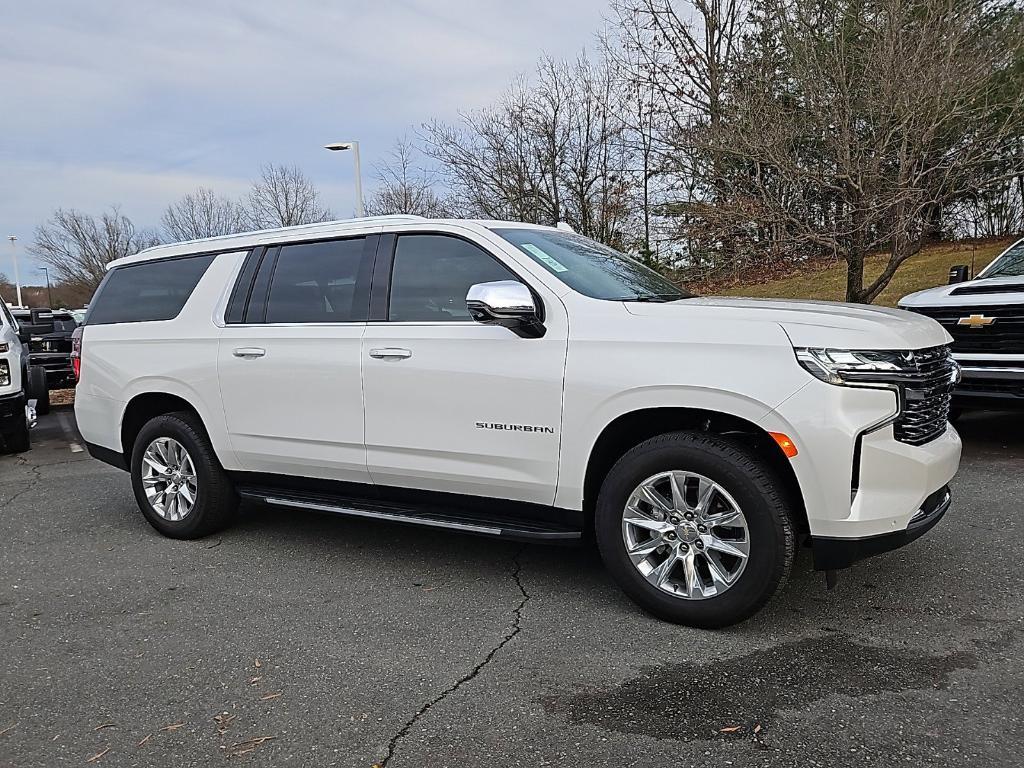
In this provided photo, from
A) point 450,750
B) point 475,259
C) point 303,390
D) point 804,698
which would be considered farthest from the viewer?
point 303,390

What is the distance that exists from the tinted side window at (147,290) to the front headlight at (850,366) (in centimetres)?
373

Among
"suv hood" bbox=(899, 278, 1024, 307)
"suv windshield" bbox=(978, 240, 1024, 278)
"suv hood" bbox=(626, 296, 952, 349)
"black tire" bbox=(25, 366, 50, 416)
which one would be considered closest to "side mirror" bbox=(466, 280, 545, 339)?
"suv hood" bbox=(626, 296, 952, 349)

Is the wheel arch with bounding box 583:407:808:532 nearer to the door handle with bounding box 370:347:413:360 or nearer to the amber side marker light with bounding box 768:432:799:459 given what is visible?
the amber side marker light with bounding box 768:432:799:459

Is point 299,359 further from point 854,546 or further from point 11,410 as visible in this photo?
point 11,410

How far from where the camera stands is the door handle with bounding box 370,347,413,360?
4125 mm

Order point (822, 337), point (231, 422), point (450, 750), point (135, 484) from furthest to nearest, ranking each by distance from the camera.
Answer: point (135, 484) → point (231, 422) → point (822, 337) → point (450, 750)

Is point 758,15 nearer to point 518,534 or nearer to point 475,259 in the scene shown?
point 475,259

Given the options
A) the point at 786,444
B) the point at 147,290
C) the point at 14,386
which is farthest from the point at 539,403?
the point at 14,386

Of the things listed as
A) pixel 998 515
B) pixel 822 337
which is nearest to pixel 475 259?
pixel 822 337

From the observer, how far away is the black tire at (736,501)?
333cm

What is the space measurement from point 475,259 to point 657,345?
113cm

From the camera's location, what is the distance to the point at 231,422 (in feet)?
15.9

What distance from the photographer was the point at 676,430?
367 centimetres

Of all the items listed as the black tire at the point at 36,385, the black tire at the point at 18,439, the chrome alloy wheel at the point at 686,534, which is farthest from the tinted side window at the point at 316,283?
the black tire at the point at 18,439
